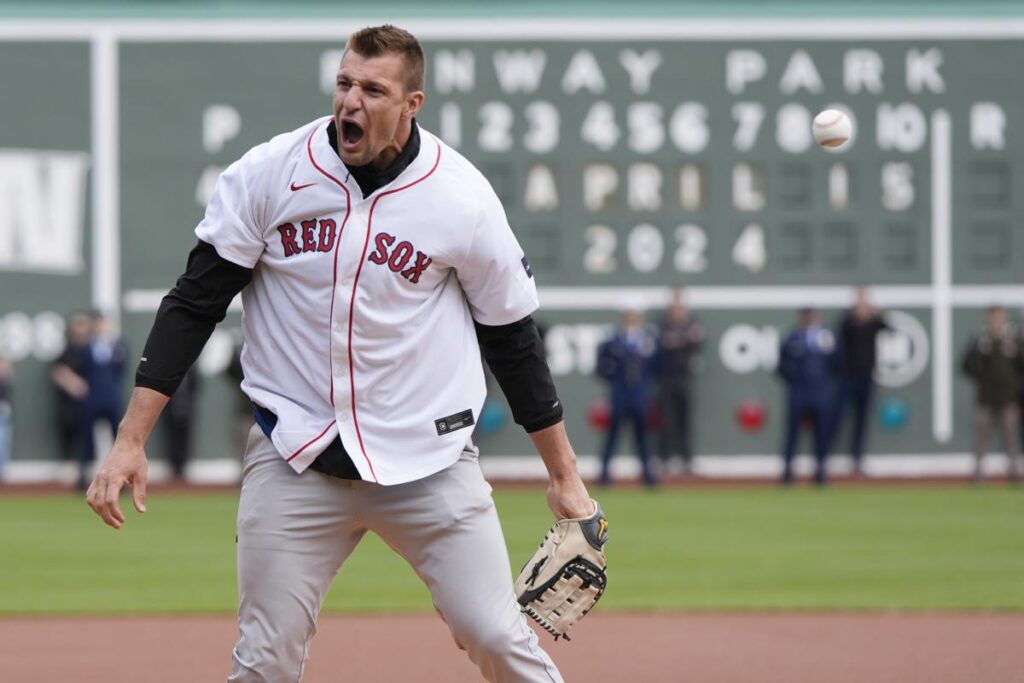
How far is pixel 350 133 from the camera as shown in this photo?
14.3 ft

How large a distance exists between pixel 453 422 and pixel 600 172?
14.4 metres

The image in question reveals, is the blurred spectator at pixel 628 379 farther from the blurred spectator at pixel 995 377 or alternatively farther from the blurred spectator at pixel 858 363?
the blurred spectator at pixel 995 377

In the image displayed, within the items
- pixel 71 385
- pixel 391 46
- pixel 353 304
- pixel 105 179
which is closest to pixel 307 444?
pixel 353 304

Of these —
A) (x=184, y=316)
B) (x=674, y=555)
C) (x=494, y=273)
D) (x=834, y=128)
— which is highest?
(x=834, y=128)

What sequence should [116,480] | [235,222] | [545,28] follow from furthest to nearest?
[545,28]
[235,222]
[116,480]

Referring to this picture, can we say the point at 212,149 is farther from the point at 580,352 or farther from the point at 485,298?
the point at 485,298

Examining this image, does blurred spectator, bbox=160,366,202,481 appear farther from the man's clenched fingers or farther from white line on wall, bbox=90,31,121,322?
the man's clenched fingers

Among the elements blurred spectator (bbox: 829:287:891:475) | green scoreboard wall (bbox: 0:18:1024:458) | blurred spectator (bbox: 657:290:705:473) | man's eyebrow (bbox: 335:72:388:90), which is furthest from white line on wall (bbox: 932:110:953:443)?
man's eyebrow (bbox: 335:72:388:90)

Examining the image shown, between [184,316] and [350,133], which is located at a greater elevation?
[350,133]

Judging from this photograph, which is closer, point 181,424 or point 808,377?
point 808,377

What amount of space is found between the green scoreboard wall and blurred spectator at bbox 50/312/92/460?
A: 0.23 meters

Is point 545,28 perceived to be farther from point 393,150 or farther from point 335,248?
point 335,248

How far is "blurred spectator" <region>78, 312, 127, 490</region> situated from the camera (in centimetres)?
1736

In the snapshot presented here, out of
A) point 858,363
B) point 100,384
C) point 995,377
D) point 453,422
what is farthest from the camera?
point 858,363
